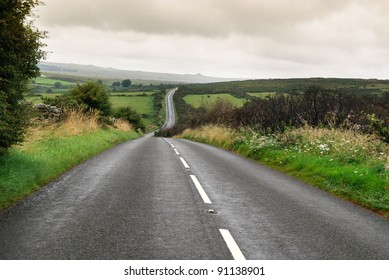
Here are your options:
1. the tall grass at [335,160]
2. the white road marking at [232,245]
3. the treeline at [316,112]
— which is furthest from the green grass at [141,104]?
the white road marking at [232,245]

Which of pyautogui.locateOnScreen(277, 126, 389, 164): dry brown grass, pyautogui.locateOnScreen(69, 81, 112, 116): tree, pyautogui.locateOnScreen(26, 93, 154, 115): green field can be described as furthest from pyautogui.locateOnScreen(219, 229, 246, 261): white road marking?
pyautogui.locateOnScreen(26, 93, 154, 115): green field

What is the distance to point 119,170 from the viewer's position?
1199 cm

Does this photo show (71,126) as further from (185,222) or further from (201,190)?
(185,222)

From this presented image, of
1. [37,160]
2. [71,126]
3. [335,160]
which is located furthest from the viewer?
[71,126]

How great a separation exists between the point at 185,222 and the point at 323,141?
34.8 ft

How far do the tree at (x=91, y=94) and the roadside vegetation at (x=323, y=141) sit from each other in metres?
12.4

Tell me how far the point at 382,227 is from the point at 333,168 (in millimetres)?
4986

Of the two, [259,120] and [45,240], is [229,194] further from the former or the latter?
[259,120]

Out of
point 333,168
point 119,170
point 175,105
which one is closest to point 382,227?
point 333,168

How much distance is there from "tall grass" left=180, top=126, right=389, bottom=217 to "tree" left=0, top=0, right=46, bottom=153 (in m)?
8.06

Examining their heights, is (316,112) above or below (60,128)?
above

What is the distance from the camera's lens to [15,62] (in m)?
8.38

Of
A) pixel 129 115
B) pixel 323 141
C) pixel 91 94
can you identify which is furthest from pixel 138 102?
pixel 323 141
